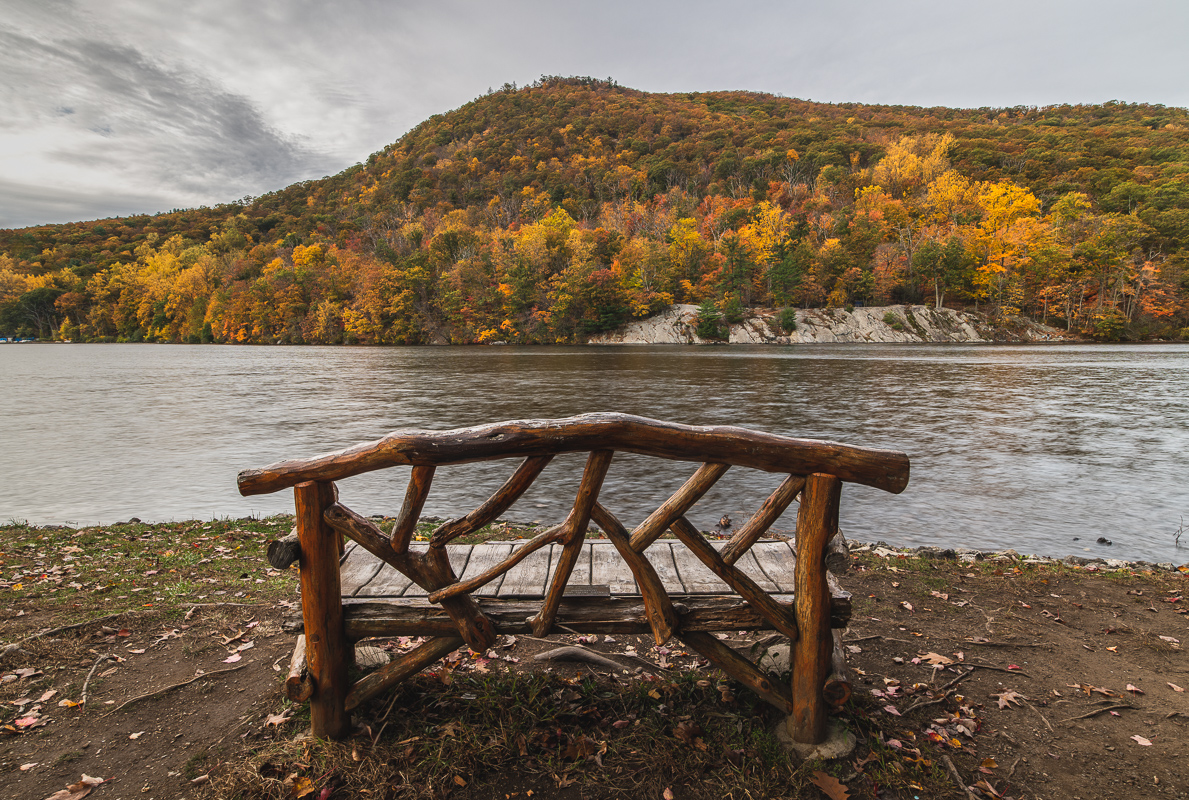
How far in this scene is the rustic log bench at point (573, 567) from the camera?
2.48m

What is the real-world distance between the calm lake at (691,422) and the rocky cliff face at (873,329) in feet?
117

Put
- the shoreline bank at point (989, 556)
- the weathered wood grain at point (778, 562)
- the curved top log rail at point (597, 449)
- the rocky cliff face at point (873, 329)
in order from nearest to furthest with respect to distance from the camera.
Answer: the curved top log rail at point (597, 449) < the weathered wood grain at point (778, 562) < the shoreline bank at point (989, 556) < the rocky cliff face at point (873, 329)

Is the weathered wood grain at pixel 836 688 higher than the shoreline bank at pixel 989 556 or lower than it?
higher

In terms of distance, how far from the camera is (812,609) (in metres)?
2.75

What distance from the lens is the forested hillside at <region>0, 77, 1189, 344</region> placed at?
238 ft

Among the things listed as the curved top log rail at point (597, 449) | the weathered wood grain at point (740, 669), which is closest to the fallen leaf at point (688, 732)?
the weathered wood grain at point (740, 669)

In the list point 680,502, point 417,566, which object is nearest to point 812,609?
point 680,502

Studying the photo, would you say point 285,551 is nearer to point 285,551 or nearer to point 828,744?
point 285,551

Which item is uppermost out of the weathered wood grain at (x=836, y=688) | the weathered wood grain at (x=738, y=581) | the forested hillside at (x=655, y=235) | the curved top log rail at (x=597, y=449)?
the forested hillside at (x=655, y=235)

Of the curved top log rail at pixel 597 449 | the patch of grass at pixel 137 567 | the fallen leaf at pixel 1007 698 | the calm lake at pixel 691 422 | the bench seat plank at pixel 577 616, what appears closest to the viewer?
the curved top log rail at pixel 597 449

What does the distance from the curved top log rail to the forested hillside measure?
70662 mm

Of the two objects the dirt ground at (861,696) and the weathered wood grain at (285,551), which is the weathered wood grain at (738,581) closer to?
the dirt ground at (861,696)

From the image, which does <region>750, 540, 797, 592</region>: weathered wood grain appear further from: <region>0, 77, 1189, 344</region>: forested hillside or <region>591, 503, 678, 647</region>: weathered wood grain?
<region>0, 77, 1189, 344</region>: forested hillside

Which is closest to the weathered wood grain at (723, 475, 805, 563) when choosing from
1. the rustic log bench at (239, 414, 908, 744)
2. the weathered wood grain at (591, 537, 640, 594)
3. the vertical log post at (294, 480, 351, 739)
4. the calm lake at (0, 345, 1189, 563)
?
the rustic log bench at (239, 414, 908, 744)
